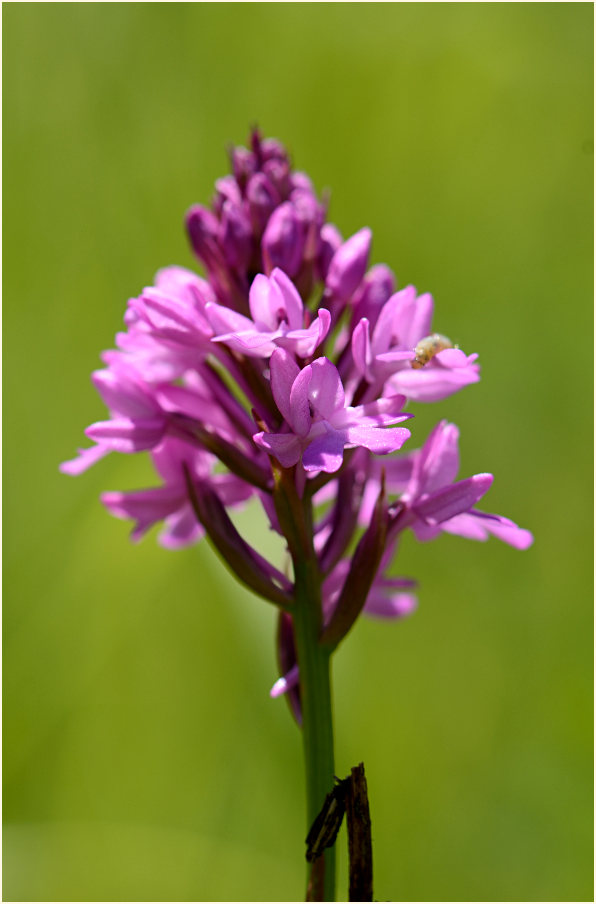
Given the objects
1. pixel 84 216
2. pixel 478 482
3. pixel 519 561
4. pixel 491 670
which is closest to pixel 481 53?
pixel 84 216

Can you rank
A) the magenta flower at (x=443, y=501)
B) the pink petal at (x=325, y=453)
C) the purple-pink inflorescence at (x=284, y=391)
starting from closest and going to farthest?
1. the pink petal at (x=325, y=453)
2. the purple-pink inflorescence at (x=284, y=391)
3. the magenta flower at (x=443, y=501)

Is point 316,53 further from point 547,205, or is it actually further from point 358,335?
point 358,335

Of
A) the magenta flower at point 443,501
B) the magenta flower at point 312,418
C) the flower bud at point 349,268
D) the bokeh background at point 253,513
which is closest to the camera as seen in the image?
the magenta flower at point 312,418

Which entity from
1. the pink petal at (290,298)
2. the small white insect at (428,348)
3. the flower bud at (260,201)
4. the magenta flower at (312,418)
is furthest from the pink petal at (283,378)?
the flower bud at (260,201)

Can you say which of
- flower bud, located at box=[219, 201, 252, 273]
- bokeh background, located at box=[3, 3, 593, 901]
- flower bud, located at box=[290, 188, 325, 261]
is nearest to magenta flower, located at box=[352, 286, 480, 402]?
flower bud, located at box=[290, 188, 325, 261]

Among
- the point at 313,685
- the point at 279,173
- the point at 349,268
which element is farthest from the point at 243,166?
the point at 313,685

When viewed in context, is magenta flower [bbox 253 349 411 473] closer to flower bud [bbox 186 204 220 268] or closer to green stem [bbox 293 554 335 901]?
green stem [bbox 293 554 335 901]

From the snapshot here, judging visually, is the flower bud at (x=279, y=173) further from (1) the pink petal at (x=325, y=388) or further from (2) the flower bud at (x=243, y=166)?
(1) the pink petal at (x=325, y=388)

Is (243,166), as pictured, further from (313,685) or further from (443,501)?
(313,685)
